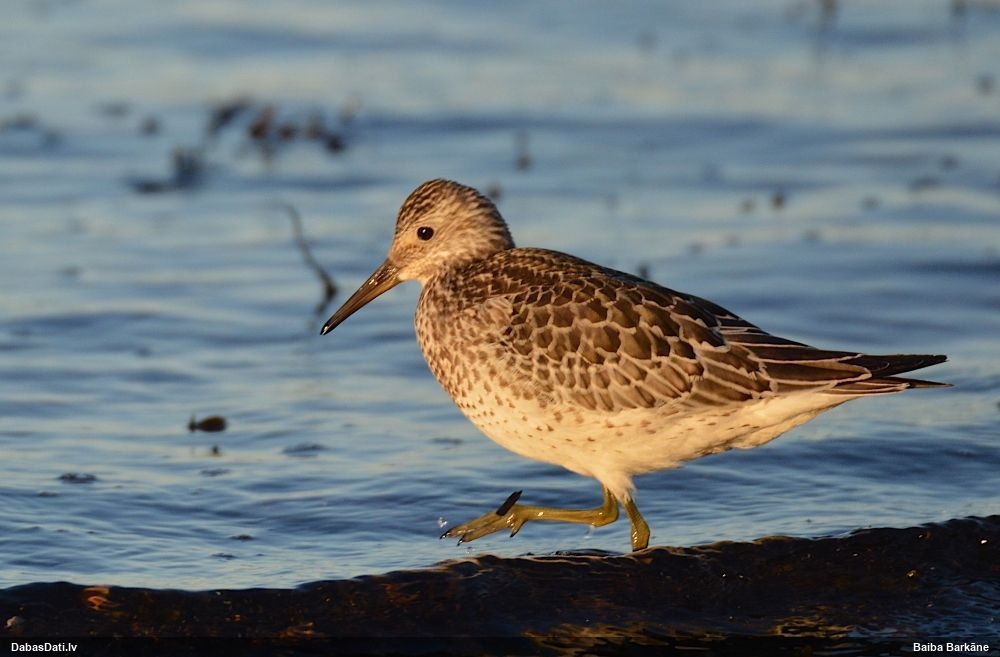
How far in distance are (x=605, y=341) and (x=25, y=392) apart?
4.62 metres

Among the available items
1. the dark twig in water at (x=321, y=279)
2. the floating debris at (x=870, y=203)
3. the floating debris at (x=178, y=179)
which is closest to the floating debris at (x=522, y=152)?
the floating debris at (x=178, y=179)

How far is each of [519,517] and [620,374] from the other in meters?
1.08

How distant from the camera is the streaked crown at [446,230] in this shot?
10.1m

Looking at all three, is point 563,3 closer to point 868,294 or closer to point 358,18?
point 358,18

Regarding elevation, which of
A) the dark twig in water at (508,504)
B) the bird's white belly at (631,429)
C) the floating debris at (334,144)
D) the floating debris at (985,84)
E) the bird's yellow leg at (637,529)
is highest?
the floating debris at (985,84)

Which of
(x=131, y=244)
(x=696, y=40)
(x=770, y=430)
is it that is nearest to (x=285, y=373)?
(x=131, y=244)

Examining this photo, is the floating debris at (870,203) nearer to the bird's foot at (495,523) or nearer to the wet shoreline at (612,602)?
the wet shoreline at (612,602)

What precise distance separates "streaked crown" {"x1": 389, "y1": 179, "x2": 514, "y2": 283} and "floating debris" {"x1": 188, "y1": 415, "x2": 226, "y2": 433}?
189cm

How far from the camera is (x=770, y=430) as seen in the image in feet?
30.5

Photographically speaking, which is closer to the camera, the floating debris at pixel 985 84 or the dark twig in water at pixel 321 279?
the dark twig in water at pixel 321 279

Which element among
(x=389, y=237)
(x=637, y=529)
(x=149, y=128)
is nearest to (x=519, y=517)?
(x=637, y=529)

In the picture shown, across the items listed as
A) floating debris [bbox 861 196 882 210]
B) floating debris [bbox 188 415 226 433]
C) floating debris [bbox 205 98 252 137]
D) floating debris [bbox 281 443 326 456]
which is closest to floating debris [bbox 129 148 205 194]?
floating debris [bbox 205 98 252 137]

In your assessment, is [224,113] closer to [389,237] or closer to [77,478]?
[389,237]

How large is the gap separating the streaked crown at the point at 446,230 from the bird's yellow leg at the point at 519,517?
4.85ft
